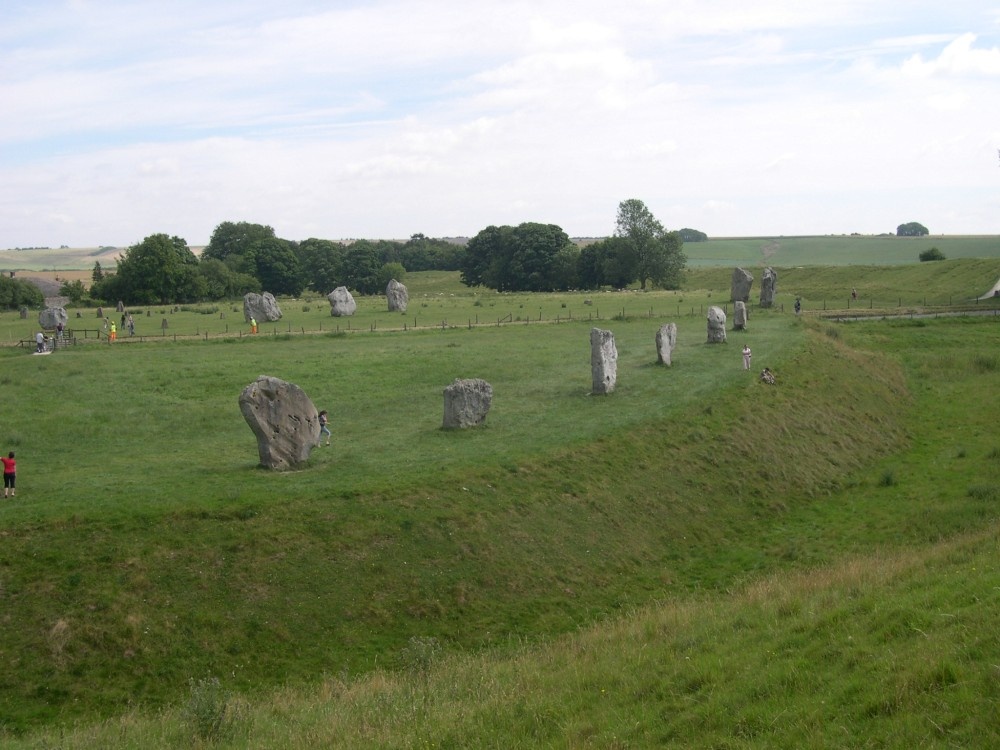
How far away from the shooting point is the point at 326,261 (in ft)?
428

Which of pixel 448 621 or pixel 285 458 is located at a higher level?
pixel 285 458

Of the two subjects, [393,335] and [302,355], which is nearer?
[302,355]

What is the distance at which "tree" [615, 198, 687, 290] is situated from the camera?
108 metres

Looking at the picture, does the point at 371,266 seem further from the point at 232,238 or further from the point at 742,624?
the point at 742,624

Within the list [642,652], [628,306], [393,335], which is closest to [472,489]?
[642,652]

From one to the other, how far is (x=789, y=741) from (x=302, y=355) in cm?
4085

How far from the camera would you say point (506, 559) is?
2431 centimetres

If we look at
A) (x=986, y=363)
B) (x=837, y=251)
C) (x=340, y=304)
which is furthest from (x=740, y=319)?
(x=837, y=251)

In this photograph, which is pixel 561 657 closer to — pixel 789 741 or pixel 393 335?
pixel 789 741

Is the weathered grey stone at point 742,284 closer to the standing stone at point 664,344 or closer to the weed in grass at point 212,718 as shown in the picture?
the standing stone at point 664,344

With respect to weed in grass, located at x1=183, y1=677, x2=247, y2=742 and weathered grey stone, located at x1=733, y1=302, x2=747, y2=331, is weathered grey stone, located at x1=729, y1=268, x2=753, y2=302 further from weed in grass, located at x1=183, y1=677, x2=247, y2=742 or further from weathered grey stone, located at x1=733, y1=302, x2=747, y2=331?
weed in grass, located at x1=183, y1=677, x2=247, y2=742

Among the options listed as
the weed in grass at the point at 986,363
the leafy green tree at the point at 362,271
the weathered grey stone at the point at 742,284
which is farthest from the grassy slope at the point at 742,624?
the leafy green tree at the point at 362,271

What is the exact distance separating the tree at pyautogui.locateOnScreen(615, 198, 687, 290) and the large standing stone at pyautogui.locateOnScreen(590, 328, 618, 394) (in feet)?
234

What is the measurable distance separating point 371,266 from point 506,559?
340 ft
